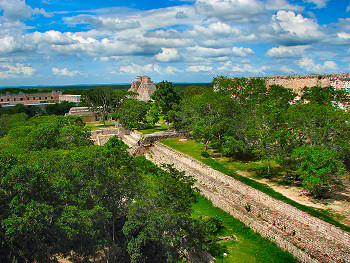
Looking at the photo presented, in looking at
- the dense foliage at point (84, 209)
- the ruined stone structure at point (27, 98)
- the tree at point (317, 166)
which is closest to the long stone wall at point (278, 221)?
the tree at point (317, 166)

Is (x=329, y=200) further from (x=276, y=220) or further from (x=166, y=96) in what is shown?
(x=166, y=96)

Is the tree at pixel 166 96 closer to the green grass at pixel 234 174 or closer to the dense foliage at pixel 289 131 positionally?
the green grass at pixel 234 174

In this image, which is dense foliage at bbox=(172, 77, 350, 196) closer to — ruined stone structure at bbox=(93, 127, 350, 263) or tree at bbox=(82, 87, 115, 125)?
ruined stone structure at bbox=(93, 127, 350, 263)

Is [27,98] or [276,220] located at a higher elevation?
[27,98]

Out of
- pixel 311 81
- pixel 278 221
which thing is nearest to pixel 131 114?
pixel 311 81

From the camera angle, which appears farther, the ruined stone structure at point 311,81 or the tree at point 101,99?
the tree at point 101,99
